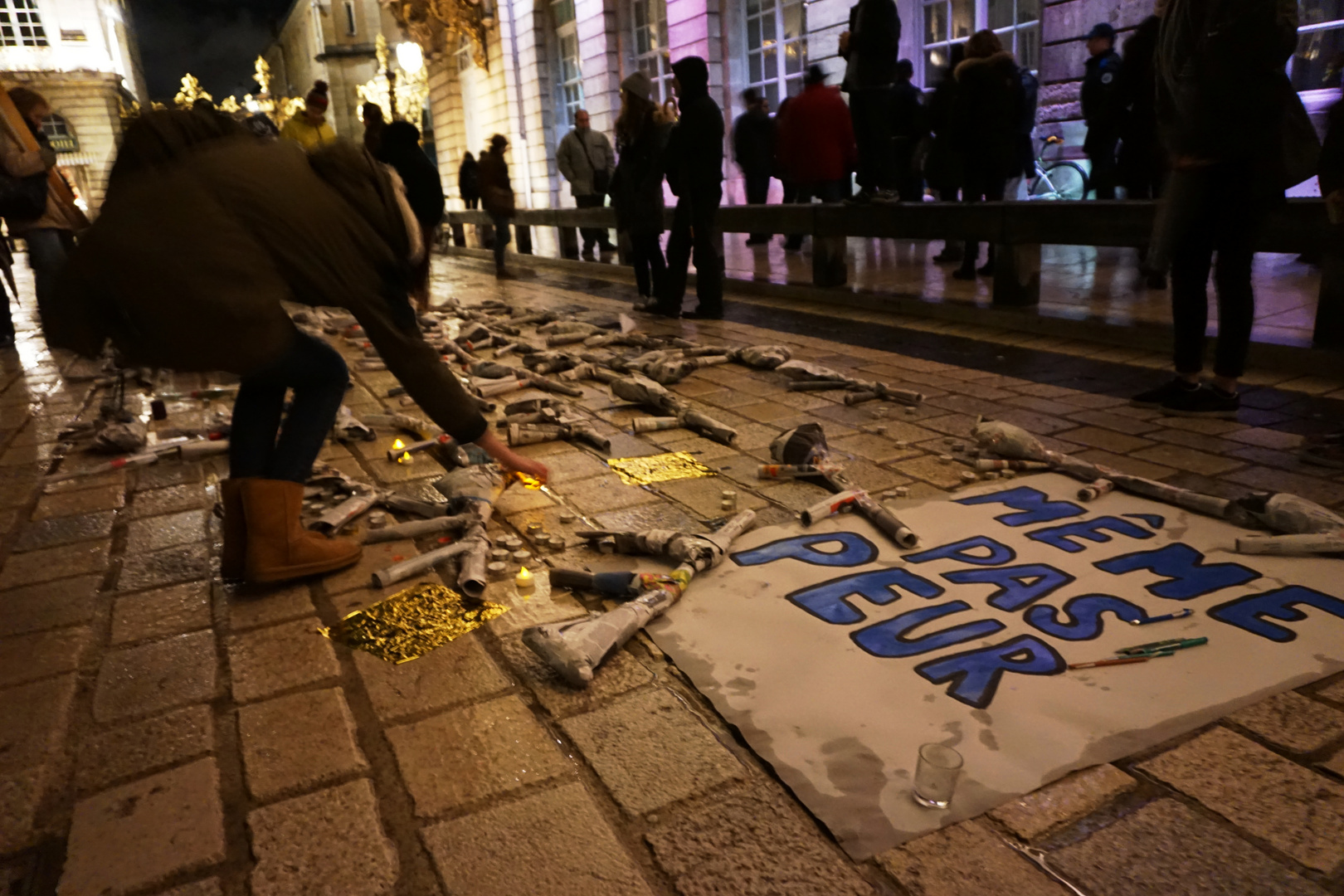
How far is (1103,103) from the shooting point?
8352 mm

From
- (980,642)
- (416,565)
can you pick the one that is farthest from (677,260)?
(980,642)

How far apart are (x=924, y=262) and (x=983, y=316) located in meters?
3.67

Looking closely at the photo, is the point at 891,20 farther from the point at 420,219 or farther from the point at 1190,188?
the point at 420,219

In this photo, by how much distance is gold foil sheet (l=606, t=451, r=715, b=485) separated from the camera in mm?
3932

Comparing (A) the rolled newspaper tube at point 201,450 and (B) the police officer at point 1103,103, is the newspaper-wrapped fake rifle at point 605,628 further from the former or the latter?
(B) the police officer at point 1103,103

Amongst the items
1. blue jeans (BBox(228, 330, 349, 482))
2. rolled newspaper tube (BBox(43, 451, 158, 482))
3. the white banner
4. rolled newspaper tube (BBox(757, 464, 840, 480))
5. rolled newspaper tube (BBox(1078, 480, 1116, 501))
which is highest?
blue jeans (BBox(228, 330, 349, 482))

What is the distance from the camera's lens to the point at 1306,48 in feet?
30.9

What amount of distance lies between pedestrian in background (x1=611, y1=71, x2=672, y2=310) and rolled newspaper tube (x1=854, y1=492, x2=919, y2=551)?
5376mm

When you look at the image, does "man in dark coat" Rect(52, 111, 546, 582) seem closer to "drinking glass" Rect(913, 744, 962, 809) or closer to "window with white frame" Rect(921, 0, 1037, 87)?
"drinking glass" Rect(913, 744, 962, 809)

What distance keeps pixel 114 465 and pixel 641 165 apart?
5.41 meters

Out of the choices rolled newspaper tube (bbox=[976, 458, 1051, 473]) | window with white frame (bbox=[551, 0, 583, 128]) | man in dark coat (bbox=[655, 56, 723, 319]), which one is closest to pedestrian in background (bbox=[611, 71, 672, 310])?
man in dark coat (bbox=[655, 56, 723, 319])

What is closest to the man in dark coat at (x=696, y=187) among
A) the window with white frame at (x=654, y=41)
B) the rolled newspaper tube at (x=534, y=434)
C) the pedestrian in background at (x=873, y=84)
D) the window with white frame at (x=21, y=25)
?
the pedestrian in background at (x=873, y=84)

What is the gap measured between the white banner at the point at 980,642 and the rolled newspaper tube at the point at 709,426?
47.3 inches

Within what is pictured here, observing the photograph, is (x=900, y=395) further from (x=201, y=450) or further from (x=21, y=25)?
(x=21, y=25)
